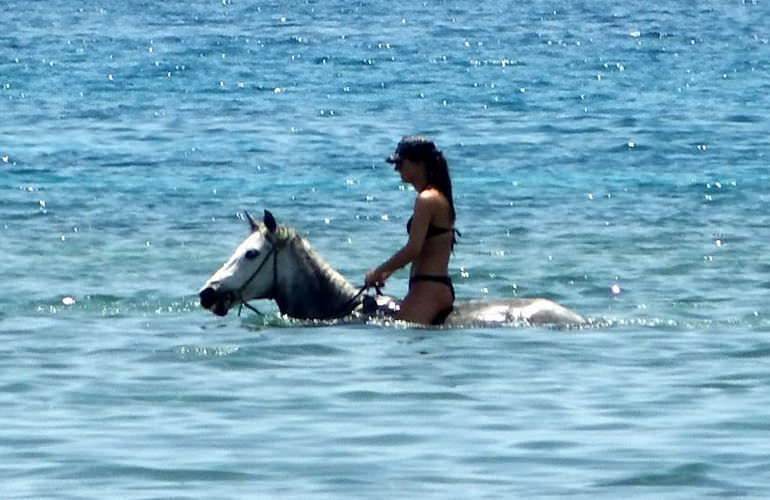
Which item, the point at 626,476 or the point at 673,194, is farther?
the point at 673,194

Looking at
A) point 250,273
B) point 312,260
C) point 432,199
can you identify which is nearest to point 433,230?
point 432,199

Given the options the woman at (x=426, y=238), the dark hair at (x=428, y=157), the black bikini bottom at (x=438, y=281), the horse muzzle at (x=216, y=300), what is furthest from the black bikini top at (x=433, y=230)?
the horse muzzle at (x=216, y=300)

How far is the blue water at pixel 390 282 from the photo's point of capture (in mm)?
11453

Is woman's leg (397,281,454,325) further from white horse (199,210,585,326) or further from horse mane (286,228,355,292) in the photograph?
horse mane (286,228,355,292)

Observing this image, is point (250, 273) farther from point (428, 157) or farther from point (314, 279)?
point (428, 157)

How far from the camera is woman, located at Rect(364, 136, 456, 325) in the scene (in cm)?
1530

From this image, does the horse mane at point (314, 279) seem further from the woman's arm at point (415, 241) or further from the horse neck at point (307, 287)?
the woman's arm at point (415, 241)

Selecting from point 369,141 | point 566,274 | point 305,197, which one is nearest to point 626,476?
point 566,274

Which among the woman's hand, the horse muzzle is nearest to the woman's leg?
the woman's hand

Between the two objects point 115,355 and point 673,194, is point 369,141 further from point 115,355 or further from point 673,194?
point 115,355

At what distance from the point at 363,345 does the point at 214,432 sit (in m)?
3.15

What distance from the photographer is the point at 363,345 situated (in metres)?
15.2

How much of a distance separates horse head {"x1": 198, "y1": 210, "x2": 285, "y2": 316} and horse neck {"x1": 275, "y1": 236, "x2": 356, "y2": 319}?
0.08 m

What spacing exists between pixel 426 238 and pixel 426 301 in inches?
16.5
